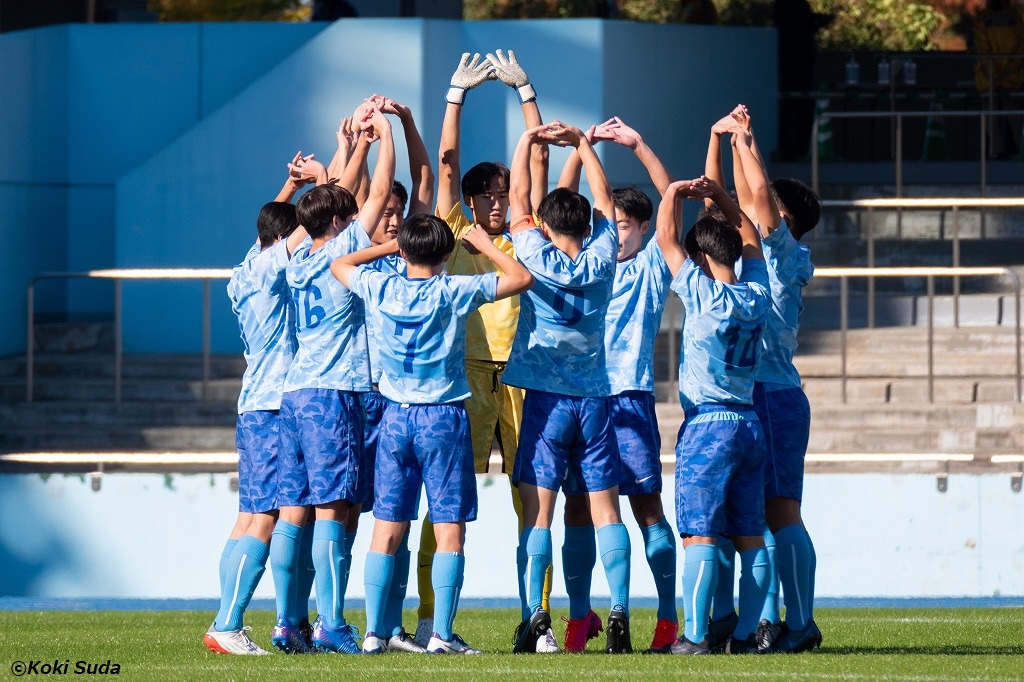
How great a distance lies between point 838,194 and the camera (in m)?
15.3

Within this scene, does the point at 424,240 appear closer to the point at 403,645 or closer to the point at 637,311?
the point at 637,311

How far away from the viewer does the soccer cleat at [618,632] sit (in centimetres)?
670

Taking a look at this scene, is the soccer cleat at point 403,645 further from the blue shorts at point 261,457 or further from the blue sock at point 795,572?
the blue sock at point 795,572

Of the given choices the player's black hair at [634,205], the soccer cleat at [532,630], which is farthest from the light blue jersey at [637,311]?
the soccer cleat at [532,630]

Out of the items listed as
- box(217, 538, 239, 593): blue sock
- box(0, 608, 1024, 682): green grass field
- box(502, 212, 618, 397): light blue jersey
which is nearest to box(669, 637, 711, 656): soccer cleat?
box(0, 608, 1024, 682): green grass field

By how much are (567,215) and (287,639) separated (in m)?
2.04

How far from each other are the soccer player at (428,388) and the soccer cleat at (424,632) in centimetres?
40

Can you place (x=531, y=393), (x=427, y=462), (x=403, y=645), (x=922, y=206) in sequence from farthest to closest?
(x=922, y=206) → (x=403, y=645) → (x=531, y=393) → (x=427, y=462)

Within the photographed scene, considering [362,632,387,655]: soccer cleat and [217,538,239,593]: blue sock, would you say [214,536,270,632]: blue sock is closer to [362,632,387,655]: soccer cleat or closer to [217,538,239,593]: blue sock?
[217,538,239,593]: blue sock

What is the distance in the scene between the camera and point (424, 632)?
6.99 metres

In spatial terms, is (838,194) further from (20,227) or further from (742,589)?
(742,589)

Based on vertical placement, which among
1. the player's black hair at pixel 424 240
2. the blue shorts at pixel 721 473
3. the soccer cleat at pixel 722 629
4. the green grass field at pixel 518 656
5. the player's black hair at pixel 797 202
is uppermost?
the player's black hair at pixel 797 202

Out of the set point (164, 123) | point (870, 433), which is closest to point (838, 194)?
point (870, 433)

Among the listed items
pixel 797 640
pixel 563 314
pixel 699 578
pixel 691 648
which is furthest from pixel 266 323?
pixel 797 640
